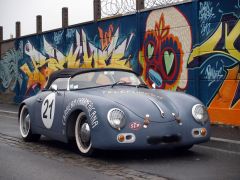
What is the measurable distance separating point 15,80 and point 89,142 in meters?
16.0

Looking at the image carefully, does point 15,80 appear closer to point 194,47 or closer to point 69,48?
point 69,48

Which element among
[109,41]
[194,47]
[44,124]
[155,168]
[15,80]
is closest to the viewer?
[155,168]

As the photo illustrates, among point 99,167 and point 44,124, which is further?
point 44,124

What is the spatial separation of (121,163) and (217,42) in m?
5.37

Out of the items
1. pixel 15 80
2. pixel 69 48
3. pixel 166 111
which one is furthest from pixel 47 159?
pixel 15 80

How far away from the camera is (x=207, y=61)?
11234mm

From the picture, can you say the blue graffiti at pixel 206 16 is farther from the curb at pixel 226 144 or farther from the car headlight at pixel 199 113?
the car headlight at pixel 199 113

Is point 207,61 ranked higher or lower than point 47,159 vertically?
higher

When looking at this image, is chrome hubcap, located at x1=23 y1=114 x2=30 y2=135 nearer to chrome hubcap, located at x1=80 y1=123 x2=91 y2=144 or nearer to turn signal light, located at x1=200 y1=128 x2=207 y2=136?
chrome hubcap, located at x1=80 y1=123 x2=91 y2=144

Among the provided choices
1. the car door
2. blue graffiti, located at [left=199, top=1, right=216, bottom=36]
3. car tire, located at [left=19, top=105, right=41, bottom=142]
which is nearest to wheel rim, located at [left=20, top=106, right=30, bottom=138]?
car tire, located at [left=19, top=105, right=41, bottom=142]

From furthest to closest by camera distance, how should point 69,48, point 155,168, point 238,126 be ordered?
point 69,48 < point 238,126 < point 155,168

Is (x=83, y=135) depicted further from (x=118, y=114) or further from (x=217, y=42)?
(x=217, y=42)

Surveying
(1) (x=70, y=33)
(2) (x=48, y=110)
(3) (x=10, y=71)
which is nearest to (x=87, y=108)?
(2) (x=48, y=110)

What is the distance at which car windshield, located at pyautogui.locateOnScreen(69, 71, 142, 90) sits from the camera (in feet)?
25.0
